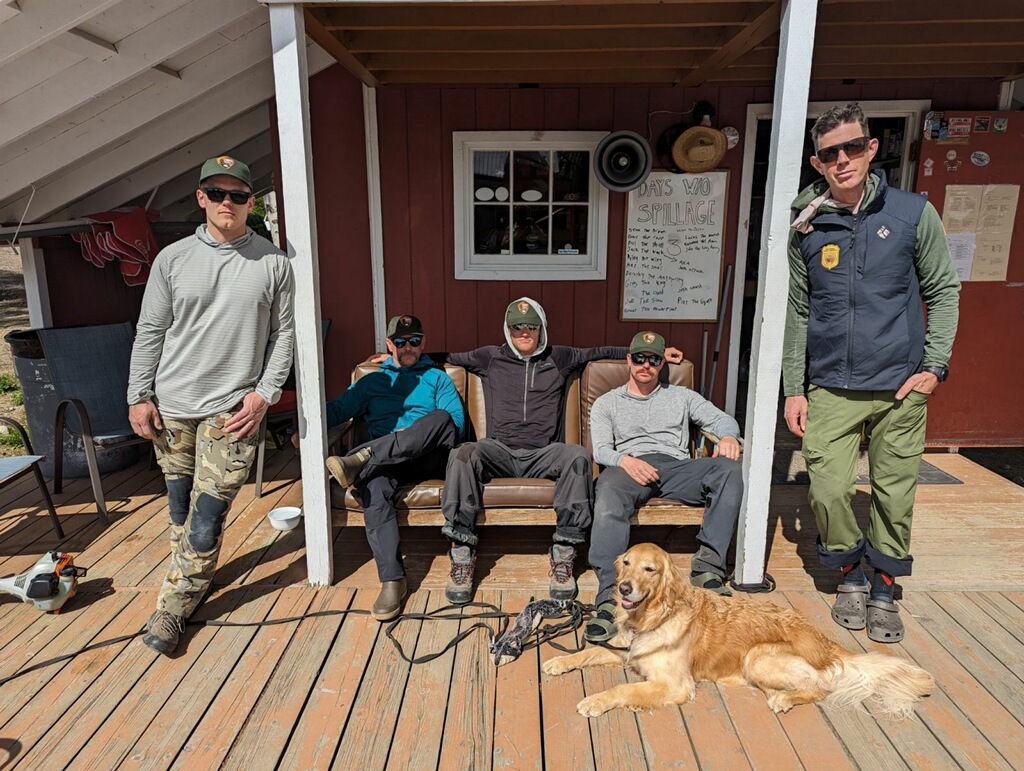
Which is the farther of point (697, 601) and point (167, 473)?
point (167, 473)

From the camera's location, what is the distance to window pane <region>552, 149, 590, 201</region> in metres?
4.41

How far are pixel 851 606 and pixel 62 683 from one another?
116 inches

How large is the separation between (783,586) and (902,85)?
11.0ft

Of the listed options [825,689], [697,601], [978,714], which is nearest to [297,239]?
[697,601]

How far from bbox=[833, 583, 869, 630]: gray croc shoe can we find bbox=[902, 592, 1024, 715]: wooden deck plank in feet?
0.79

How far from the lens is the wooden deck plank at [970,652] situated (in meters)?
2.27

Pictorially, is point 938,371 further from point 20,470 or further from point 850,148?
point 20,470

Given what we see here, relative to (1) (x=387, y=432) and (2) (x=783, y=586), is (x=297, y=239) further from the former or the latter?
(2) (x=783, y=586)

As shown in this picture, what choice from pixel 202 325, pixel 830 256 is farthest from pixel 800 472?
pixel 202 325

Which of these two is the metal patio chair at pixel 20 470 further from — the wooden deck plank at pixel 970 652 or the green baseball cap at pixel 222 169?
the wooden deck plank at pixel 970 652

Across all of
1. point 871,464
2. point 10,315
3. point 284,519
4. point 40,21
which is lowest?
point 284,519

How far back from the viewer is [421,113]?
171 inches

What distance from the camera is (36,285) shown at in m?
4.62

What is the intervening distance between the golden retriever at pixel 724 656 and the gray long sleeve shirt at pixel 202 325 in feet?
5.23
